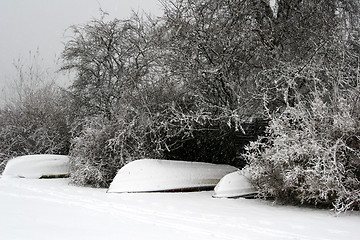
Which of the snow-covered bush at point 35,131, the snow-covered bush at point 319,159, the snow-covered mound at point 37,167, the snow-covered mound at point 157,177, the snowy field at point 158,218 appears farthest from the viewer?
the snow-covered bush at point 35,131

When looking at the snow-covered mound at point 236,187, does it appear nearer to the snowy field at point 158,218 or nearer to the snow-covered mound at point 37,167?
the snowy field at point 158,218

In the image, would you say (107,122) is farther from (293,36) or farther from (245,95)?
(293,36)

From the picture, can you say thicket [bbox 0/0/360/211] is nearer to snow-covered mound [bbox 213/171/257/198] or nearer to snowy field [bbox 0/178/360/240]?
snow-covered mound [bbox 213/171/257/198]

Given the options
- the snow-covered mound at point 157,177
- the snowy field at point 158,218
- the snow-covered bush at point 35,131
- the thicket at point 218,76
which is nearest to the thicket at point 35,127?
the snow-covered bush at point 35,131

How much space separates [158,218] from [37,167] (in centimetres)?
816

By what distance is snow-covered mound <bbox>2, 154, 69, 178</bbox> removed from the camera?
501 inches

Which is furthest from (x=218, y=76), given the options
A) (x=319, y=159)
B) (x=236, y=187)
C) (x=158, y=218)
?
(x=158, y=218)

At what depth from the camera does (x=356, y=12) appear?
11234 millimetres

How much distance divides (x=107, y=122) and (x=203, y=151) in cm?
315

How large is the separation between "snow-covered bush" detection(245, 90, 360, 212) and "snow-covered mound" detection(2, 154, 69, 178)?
7.96 meters

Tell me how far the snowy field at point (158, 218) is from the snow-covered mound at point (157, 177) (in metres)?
0.46


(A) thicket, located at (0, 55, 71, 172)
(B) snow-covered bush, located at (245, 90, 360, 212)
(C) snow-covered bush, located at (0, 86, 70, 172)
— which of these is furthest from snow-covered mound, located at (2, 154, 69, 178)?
(B) snow-covered bush, located at (245, 90, 360, 212)

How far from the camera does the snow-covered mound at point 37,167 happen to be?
1273 cm

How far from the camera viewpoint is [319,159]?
6.69 metres
